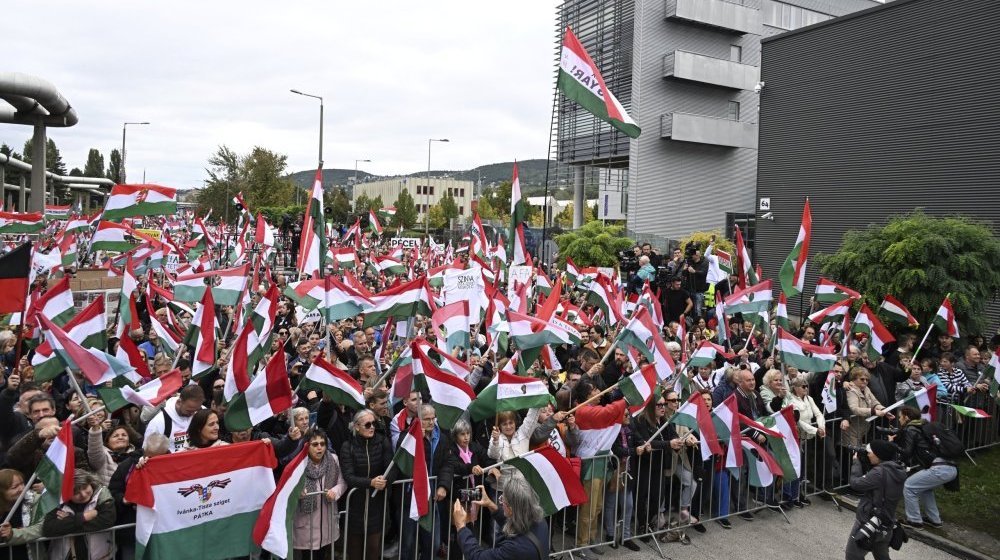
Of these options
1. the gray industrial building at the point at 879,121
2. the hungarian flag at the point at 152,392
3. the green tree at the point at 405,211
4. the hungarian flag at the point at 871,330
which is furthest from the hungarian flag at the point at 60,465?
the green tree at the point at 405,211

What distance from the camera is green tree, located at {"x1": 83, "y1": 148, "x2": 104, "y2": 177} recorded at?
5689 inches

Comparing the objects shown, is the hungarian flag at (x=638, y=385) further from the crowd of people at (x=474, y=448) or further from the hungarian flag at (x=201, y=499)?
the hungarian flag at (x=201, y=499)

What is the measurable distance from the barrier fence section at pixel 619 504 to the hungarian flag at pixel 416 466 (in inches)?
13.1

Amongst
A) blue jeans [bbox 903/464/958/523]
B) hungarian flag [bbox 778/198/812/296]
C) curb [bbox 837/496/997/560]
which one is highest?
hungarian flag [bbox 778/198/812/296]

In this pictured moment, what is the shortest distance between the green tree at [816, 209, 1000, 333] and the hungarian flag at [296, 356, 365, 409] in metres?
13.1

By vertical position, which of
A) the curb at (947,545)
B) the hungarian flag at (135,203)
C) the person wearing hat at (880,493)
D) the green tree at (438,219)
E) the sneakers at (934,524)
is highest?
the green tree at (438,219)

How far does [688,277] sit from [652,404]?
424 inches

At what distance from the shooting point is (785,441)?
8.33 metres

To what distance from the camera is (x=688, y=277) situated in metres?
18.5

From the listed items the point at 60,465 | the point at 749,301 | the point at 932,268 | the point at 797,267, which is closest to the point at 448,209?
the point at 932,268

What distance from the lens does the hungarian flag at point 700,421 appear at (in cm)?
770

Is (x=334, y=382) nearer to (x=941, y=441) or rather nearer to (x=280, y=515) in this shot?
(x=280, y=515)

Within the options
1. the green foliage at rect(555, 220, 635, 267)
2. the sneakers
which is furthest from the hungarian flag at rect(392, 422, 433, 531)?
the green foliage at rect(555, 220, 635, 267)

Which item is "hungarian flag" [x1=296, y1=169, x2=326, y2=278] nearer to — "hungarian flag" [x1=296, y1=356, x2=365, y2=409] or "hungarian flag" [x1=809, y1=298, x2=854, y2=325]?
"hungarian flag" [x1=296, y1=356, x2=365, y2=409]
